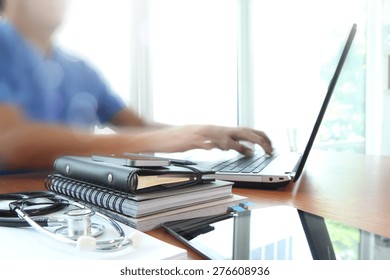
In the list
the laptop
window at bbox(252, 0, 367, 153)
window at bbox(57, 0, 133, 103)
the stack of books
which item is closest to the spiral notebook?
the stack of books

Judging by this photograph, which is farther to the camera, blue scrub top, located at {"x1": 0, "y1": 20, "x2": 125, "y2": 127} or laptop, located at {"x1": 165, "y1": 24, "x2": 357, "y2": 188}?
blue scrub top, located at {"x1": 0, "y1": 20, "x2": 125, "y2": 127}

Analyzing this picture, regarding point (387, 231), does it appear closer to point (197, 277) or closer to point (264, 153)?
point (197, 277)

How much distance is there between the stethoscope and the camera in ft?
0.95

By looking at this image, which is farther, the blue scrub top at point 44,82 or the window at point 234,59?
the window at point 234,59

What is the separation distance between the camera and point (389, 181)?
64cm

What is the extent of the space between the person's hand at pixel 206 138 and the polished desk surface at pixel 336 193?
0.50ft

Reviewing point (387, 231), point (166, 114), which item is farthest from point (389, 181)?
point (166, 114)

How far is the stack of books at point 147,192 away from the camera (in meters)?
0.37

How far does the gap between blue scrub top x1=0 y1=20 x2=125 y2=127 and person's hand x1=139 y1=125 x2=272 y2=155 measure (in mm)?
151

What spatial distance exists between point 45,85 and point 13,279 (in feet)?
1.78

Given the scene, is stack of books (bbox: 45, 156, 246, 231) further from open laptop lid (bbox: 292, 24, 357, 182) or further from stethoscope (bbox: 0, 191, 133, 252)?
open laptop lid (bbox: 292, 24, 357, 182)

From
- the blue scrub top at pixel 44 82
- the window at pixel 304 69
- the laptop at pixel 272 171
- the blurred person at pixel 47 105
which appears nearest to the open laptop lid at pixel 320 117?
the laptop at pixel 272 171

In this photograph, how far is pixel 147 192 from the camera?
383mm

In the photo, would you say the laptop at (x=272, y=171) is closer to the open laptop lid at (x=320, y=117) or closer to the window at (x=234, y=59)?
the open laptop lid at (x=320, y=117)
